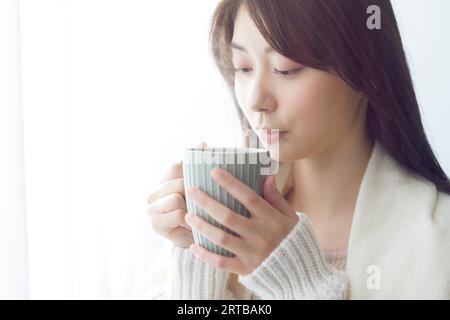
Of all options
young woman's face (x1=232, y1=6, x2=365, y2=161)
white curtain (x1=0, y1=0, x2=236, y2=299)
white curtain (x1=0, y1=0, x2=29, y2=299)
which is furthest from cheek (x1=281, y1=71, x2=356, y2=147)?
white curtain (x1=0, y1=0, x2=29, y2=299)

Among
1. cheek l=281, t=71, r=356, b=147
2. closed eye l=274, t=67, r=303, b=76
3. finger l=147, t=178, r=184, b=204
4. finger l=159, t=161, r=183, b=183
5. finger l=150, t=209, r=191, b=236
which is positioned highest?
closed eye l=274, t=67, r=303, b=76

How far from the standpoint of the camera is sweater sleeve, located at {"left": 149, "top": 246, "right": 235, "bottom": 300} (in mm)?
570

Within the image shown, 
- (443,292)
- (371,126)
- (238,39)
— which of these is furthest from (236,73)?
(443,292)

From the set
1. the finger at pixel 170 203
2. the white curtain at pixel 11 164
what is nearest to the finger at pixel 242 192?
the finger at pixel 170 203

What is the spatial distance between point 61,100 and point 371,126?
331 mm

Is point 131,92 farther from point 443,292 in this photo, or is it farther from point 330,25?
point 443,292

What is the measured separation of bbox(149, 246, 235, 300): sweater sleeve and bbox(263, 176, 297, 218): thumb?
5.1 inches

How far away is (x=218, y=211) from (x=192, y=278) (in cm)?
15

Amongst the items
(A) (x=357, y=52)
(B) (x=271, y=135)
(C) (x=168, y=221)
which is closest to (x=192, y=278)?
(C) (x=168, y=221)

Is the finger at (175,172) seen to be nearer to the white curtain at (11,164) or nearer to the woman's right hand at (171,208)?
the woman's right hand at (171,208)

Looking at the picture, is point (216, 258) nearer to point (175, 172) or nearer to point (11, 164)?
point (175, 172)

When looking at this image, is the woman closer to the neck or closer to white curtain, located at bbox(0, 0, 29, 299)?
the neck

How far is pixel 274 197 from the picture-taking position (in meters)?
0.48

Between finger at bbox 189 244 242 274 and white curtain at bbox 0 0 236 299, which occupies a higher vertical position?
white curtain at bbox 0 0 236 299
